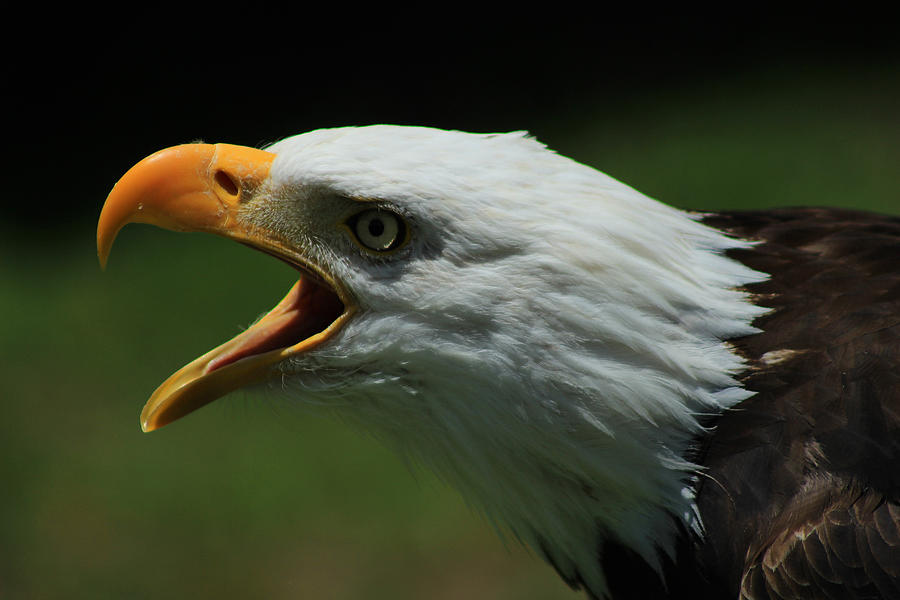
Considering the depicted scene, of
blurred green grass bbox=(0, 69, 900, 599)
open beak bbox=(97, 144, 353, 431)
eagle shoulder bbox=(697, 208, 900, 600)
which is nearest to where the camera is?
eagle shoulder bbox=(697, 208, 900, 600)

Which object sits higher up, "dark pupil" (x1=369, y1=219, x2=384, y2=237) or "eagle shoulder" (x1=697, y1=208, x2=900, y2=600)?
"dark pupil" (x1=369, y1=219, x2=384, y2=237)

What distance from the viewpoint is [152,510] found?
17.1ft

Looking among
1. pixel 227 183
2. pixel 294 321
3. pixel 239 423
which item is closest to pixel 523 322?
pixel 294 321

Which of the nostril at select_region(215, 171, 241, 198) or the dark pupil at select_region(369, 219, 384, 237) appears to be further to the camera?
the nostril at select_region(215, 171, 241, 198)

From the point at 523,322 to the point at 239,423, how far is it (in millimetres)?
3855

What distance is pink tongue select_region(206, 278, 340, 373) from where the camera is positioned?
2.45 metres

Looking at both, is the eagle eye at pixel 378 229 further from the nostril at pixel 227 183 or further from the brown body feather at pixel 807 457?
the brown body feather at pixel 807 457

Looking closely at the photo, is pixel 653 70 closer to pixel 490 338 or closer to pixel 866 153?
pixel 866 153

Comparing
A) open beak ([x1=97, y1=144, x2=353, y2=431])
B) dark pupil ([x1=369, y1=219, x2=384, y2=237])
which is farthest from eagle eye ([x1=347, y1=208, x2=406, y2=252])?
open beak ([x1=97, y1=144, x2=353, y2=431])

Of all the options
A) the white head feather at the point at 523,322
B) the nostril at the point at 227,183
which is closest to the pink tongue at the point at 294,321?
the white head feather at the point at 523,322

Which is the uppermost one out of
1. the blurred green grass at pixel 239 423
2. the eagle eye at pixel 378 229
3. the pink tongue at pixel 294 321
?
the eagle eye at pixel 378 229

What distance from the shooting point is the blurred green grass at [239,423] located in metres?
4.88

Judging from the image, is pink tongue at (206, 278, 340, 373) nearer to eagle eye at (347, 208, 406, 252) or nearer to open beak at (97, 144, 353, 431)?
open beak at (97, 144, 353, 431)

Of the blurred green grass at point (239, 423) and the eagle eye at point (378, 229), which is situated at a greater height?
the eagle eye at point (378, 229)
